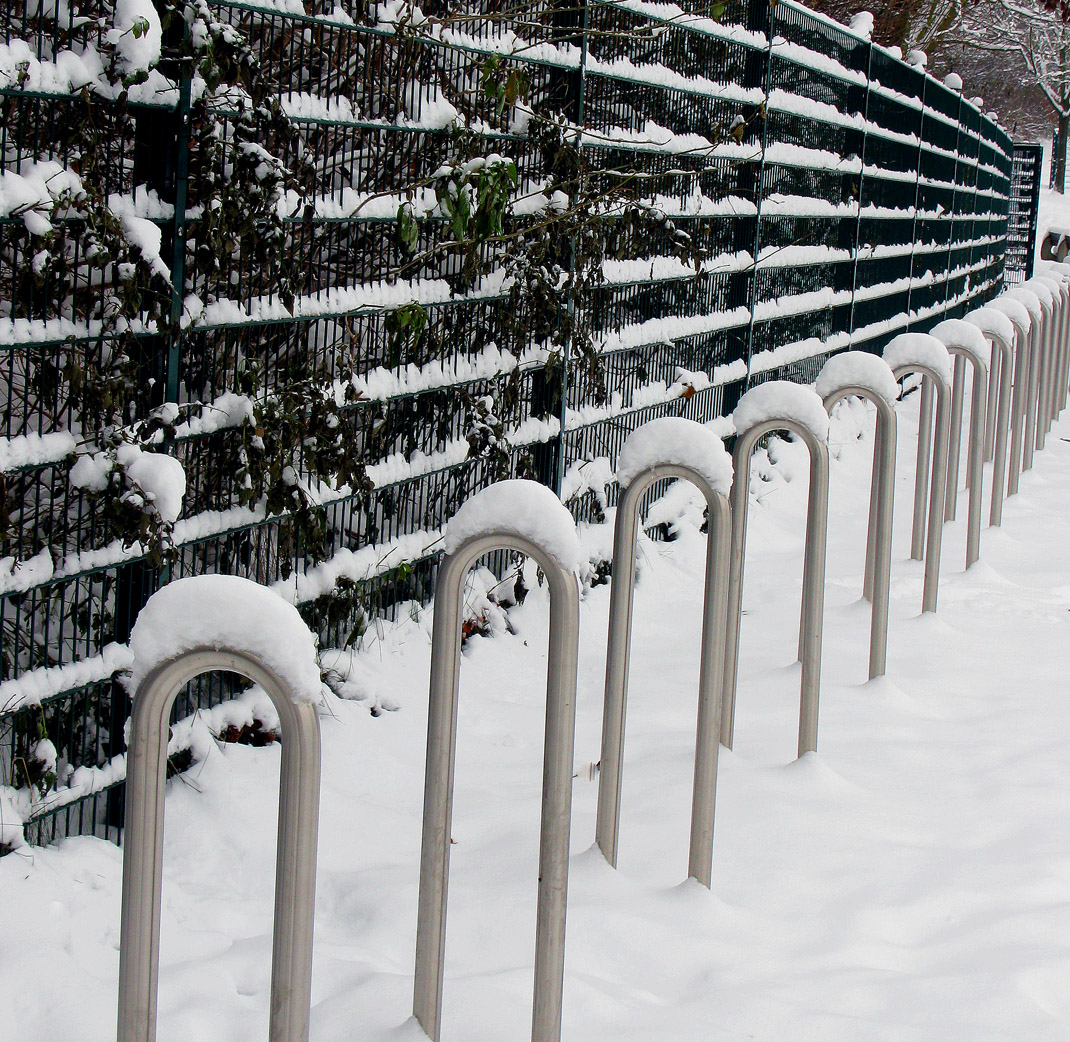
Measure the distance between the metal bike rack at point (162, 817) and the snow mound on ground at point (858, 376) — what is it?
264 centimetres

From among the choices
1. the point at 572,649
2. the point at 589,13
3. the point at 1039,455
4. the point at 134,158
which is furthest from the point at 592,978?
the point at 1039,455

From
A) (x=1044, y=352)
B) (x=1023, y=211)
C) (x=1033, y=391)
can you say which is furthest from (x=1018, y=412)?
(x=1023, y=211)

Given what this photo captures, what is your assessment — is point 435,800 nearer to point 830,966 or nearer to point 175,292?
point 830,966

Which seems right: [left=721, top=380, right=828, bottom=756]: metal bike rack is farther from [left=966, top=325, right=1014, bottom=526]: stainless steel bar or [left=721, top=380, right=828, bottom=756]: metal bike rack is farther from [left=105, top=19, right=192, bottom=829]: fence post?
[left=966, top=325, right=1014, bottom=526]: stainless steel bar

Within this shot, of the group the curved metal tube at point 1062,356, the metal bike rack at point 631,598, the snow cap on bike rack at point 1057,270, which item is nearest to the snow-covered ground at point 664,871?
the metal bike rack at point 631,598

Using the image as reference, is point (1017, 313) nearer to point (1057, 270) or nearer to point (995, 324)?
point (995, 324)

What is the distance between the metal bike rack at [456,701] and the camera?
2088 millimetres

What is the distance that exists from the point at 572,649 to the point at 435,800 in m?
0.32

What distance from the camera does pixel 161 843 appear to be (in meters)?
1.66

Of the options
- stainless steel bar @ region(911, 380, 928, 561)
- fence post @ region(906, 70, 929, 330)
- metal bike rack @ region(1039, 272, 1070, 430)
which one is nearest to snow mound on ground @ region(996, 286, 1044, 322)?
metal bike rack @ region(1039, 272, 1070, 430)

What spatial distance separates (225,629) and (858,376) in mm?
2789

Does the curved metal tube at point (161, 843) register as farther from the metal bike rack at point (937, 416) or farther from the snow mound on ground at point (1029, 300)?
the snow mound on ground at point (1029, 300)

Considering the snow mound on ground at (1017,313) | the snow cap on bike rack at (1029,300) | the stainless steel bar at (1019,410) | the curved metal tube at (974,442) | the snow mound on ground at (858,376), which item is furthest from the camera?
the snow cap on bike rack at (1029,300)

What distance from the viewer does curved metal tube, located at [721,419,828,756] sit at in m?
3.28
